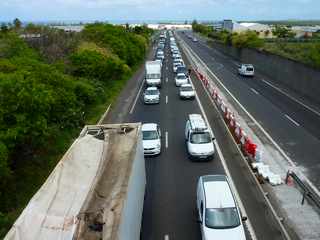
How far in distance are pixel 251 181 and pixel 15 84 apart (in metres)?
12.0

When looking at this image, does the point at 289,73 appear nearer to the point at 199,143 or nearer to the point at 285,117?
the point at 285,117

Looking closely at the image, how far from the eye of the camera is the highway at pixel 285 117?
64.2 feet

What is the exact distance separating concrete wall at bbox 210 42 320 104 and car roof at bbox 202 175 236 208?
A: 21842 mm

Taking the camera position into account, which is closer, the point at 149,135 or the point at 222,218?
the point at 222,218

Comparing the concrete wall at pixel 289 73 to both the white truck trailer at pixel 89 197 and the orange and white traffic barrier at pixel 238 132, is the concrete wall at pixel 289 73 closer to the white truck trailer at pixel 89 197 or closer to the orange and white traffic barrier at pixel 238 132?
Result: the orange and white traffic barrier at pixel 238 132

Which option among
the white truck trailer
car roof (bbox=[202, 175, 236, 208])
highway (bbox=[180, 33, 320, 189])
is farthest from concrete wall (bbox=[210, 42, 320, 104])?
the white truck trailer

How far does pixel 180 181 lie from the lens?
1716 centimetres

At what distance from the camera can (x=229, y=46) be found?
74438 millimetres

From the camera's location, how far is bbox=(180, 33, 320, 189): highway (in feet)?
64.2

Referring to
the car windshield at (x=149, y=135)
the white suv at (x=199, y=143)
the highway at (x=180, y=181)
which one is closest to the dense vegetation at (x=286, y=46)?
the highway at (x=180, y=181)

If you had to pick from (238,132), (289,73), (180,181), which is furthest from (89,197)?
(289,73)

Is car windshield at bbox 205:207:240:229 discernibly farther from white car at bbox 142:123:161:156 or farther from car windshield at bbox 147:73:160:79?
car windshield at bbox 147:73:160:79

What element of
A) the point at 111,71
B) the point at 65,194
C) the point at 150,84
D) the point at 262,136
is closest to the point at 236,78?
the point at 150,84

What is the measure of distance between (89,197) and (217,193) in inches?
211
